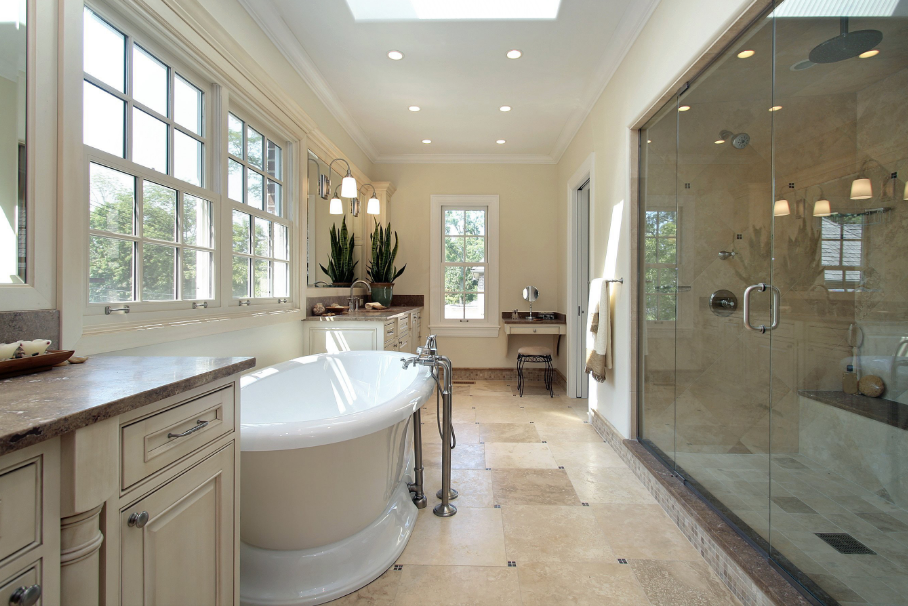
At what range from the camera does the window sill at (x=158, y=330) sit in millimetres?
1458

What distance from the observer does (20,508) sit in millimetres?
577

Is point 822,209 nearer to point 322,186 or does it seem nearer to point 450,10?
point 450,10

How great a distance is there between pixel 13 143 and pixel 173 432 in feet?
3.17

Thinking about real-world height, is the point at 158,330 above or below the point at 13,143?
below

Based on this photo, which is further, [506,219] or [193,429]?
[506,219]

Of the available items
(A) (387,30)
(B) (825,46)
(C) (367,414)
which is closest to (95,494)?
(C) (367,414)

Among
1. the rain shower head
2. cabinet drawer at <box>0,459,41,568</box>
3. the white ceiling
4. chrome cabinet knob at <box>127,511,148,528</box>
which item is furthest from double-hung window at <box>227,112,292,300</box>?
the rain shower head

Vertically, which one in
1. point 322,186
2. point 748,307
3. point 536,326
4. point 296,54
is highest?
point 296,54

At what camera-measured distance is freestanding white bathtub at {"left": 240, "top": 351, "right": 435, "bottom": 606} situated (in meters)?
1.35

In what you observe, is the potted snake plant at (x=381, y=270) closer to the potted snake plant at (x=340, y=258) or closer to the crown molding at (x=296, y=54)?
the potted snake plant at (x=340, y=258)

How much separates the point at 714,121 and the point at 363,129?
3210 millimetres

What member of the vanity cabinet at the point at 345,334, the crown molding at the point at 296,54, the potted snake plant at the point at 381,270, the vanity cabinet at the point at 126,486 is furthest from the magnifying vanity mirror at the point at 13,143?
the potted snake plant at the point at 381,270

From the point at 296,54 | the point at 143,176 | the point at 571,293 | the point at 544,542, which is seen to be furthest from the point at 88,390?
the point at 571,293

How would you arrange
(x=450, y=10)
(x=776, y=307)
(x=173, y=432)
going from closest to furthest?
1. (x=173, y=432)
2. (x=776, y=307)
3. (x=450, y=10)
